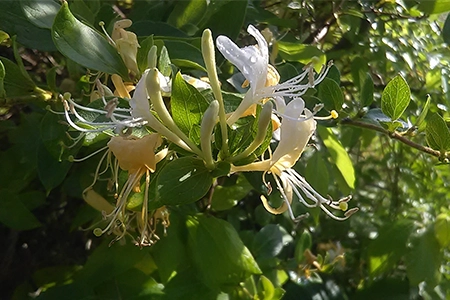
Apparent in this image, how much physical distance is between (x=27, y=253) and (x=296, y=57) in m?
0.62

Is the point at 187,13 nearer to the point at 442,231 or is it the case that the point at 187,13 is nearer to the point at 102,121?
the point at 102,121

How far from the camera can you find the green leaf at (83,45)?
45 centimetres

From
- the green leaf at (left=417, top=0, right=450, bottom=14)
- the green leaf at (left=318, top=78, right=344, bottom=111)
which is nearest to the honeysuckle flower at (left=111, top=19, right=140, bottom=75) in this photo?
the green leaf at (left=318, top=78, right=344, bottom=111)

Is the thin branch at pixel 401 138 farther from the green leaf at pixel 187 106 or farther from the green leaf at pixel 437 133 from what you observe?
the green leaf at pixel 187 106

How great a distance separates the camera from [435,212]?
1.10 meters

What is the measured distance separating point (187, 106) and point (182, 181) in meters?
0.06

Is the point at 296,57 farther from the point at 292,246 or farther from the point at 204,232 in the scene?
the point at 292,246

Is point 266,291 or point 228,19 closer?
point 228,19

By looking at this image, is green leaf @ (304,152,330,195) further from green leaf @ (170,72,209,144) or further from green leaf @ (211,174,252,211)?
green leaf @ (170,72,209,144)

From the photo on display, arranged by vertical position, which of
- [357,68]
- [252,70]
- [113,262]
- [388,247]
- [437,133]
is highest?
[252,70]

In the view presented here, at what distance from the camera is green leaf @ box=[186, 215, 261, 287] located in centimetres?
69

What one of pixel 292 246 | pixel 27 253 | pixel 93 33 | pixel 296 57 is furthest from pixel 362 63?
pixel 27 253

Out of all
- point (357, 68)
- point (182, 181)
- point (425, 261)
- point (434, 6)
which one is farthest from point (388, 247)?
point (182, 181)

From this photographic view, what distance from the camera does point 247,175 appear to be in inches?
30.5
